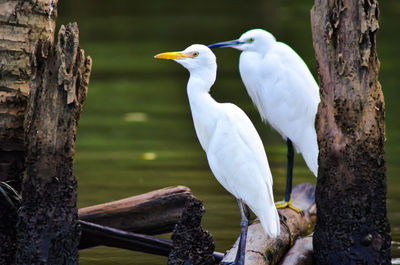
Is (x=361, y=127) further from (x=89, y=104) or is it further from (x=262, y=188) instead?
(x=89, y=104)

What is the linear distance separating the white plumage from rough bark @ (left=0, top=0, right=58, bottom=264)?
2.46 feet

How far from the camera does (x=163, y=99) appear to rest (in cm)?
1380

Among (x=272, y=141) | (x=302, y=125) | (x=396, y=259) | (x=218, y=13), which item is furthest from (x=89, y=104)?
(x=218, y=13)

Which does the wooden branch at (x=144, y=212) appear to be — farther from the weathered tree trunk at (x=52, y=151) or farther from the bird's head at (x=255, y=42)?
Answer: the bird's head at (x=255, y=42)

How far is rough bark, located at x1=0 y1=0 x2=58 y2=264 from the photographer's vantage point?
204 inches

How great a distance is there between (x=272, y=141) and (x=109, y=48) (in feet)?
29.2

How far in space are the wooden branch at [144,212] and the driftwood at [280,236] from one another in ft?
1.48

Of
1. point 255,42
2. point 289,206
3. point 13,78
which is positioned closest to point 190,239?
point 13,78

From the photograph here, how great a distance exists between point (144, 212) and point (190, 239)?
66cm

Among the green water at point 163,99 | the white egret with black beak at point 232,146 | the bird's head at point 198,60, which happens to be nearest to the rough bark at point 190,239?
the white egret with black beak at point 232,146

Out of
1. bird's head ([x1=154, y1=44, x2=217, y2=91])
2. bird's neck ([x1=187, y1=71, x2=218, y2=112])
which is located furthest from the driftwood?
bird's head ([x1=154, y1=44, x2=217, y2=91])

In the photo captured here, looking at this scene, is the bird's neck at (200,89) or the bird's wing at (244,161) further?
the bird's neck at (200,89)

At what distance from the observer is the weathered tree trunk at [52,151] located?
4.81 m

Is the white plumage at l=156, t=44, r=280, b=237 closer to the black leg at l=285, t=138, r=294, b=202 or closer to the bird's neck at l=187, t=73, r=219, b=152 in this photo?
the bird's neck at l=187, t=73, r=219, b=152
